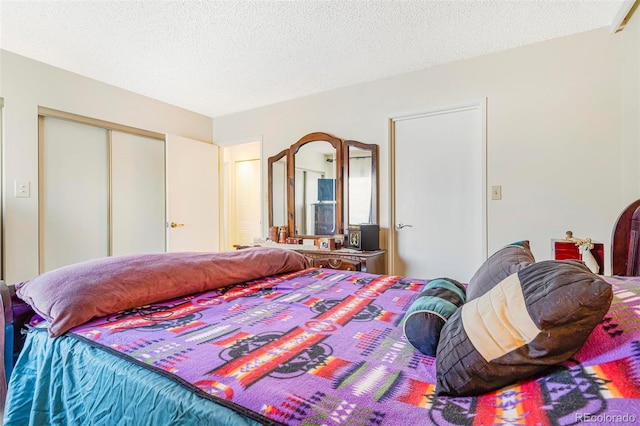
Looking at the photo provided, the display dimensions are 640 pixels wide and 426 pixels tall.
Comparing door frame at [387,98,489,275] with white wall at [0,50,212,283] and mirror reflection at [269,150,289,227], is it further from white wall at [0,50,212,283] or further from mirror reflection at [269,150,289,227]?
white wall at [0,50,212,283]

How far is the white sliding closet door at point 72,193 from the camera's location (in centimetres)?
285

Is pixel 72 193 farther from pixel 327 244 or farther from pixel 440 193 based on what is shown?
pixel 440 193

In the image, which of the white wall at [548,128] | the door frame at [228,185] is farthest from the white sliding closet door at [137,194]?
the white wall at [548,128]

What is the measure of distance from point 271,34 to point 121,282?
1964mm

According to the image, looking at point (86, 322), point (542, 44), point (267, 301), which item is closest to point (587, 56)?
point (542, 44)

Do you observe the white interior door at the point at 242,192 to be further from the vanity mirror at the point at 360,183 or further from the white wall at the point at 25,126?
the white wall at the point at 25,126

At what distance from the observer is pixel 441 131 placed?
2906 mm

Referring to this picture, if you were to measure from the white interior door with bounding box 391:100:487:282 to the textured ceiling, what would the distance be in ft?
1.74

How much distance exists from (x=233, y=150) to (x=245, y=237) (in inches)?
56.3

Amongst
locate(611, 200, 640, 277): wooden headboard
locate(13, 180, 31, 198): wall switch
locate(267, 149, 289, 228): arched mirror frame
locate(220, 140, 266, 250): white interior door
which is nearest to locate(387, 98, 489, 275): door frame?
locate(611, 200, 640, 277): wooden headboard

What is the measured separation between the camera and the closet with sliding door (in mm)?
2867

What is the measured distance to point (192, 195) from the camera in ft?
13.1

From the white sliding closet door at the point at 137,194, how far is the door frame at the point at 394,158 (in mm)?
2661

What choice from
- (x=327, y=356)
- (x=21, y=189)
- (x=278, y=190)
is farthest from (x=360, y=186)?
(x=21, y=189)
